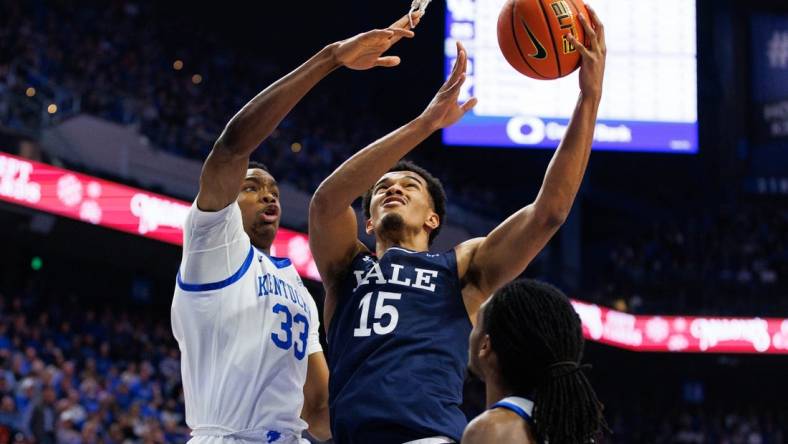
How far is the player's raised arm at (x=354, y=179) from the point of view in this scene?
3959 millimetres

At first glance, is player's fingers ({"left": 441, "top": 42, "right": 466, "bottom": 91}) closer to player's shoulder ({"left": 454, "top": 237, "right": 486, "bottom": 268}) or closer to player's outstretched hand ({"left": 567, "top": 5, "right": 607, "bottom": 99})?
player's outstretched hand ({"left": 567, "top": 5, "right": 607, "bottom": 99})

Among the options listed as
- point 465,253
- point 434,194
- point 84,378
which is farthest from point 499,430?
point 84,378

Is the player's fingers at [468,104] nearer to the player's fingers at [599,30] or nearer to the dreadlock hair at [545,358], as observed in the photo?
the player's fingers at [599,30]

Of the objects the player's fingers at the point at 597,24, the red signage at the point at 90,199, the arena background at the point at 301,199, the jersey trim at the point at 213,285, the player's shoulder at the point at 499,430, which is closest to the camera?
the player's shoulder at the point at 499,430

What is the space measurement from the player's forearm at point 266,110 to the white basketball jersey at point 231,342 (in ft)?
0.93

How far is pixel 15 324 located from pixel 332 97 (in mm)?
12391

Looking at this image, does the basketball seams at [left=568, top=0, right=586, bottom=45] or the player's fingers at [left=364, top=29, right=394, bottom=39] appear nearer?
the player's fingers at [left=364, top=29, right=394, bottom=39]

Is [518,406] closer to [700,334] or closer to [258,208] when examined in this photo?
[258,208]

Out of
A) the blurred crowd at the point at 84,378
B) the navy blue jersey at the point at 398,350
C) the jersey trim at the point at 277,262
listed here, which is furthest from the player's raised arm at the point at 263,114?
the blurred crowd at the point at 84,378

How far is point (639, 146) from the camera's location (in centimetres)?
1934

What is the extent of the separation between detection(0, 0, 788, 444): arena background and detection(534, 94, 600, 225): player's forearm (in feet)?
24.5

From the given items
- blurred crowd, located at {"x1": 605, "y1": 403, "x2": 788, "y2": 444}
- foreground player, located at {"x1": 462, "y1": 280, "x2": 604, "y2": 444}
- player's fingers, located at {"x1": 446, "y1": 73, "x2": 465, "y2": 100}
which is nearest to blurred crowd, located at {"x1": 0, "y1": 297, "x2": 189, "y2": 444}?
player's fingers, located at {"x1": 446, "y1": 73, "x2": 465, "y2": 100}

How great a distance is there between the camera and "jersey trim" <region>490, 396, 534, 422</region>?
112 inches

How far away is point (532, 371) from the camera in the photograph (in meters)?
2.90
